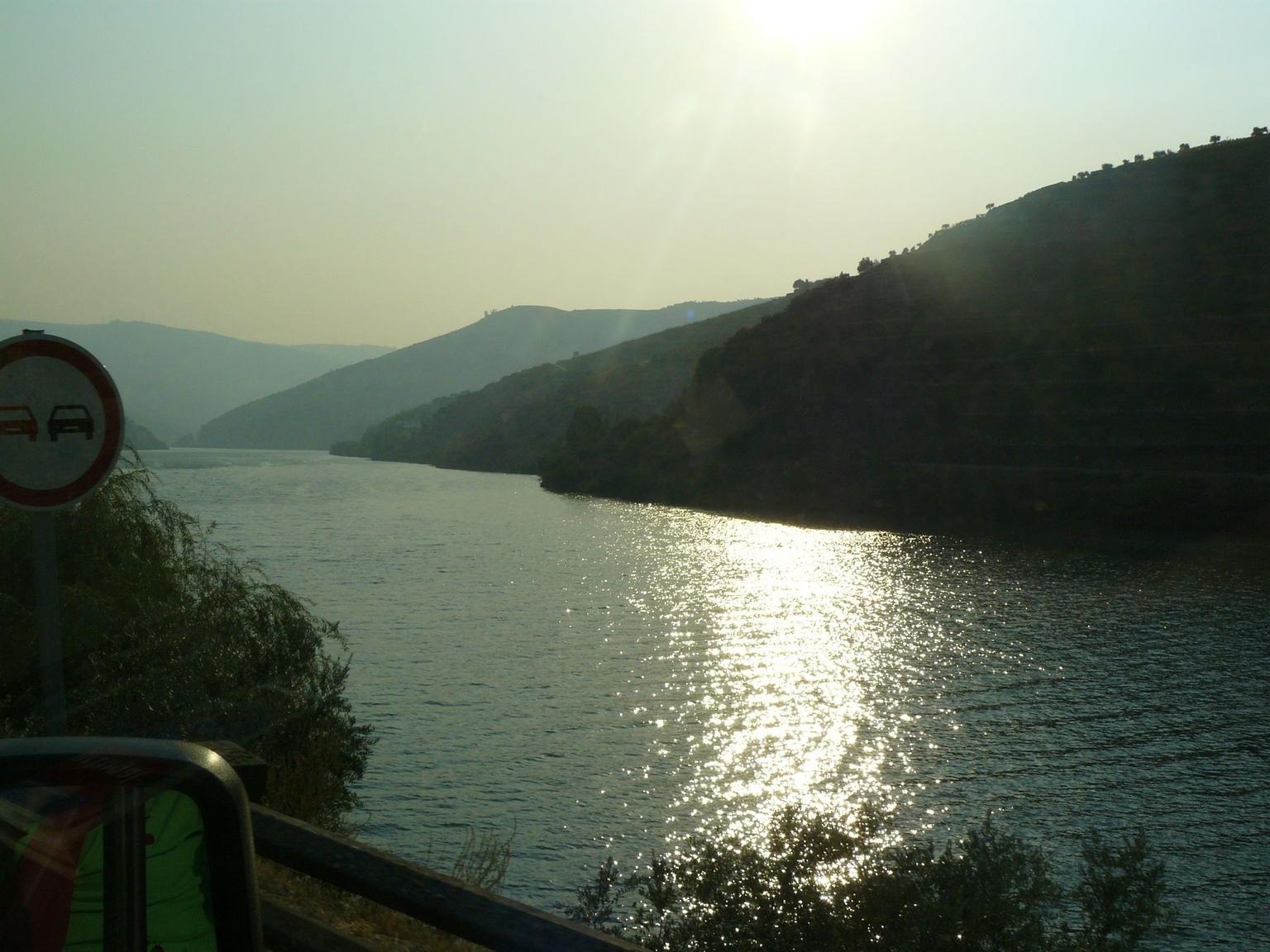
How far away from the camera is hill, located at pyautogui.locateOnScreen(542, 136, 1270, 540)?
54531 mm

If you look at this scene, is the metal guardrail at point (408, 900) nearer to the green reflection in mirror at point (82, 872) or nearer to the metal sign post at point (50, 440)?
the metal sign post at point (50, 440)

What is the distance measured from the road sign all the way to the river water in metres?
8.10

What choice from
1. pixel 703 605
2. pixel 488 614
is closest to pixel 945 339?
pixel 703 605

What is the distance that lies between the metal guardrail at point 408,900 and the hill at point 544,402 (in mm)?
98685

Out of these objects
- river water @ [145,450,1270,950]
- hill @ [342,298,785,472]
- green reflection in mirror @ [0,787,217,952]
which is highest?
hill @ [342,298,785,472]

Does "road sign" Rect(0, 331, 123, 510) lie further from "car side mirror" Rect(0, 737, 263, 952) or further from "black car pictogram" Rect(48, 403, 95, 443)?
"car side mirror" Rect(0, 737, 263, 952)

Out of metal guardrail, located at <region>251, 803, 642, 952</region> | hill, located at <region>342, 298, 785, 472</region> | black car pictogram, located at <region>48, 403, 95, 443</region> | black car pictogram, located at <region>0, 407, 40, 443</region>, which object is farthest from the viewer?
hill, located at <region>342, 298, 785, 472</region>

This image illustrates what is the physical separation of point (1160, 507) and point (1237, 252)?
2085 centimetres

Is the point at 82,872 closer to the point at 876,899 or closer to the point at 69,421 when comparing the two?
the point at 69,421

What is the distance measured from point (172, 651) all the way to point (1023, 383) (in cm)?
6039

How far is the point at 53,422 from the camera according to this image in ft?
13.5

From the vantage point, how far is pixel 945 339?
71.0m

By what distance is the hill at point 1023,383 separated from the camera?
54531 millimetres

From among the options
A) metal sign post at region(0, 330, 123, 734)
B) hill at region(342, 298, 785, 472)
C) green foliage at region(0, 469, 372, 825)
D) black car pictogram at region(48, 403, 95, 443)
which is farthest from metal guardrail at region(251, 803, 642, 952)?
hill at region(342, 298, 785, 472)
